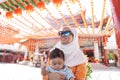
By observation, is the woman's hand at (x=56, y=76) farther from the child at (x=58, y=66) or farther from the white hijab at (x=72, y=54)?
the white hijab at (x=72, y=54)

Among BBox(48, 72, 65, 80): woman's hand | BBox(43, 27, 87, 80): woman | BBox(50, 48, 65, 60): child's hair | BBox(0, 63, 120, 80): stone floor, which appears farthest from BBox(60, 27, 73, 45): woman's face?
BBox(0, 63, 120, 80): stone floor

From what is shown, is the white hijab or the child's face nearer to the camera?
the child's face

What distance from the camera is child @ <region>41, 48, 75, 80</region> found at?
1.53 m

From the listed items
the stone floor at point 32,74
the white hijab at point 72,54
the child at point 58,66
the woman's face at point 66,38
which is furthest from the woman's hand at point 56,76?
the stone floor at point 32,74

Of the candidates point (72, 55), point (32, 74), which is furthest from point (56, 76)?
point (32, 74)

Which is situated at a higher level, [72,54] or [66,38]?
[66,38]

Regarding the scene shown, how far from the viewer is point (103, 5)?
4941 mm

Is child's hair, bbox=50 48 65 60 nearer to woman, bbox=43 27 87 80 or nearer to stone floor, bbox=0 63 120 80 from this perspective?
woman, bbox=43 27 87 80

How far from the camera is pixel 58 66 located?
1.54 m

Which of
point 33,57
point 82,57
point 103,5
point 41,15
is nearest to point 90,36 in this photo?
point 33,57

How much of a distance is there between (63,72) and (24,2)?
3369mm

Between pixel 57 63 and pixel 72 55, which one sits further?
pixel 72 55

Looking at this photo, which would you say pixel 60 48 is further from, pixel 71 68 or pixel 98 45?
pixel 98 45

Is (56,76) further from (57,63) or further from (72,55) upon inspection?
(72,55)
